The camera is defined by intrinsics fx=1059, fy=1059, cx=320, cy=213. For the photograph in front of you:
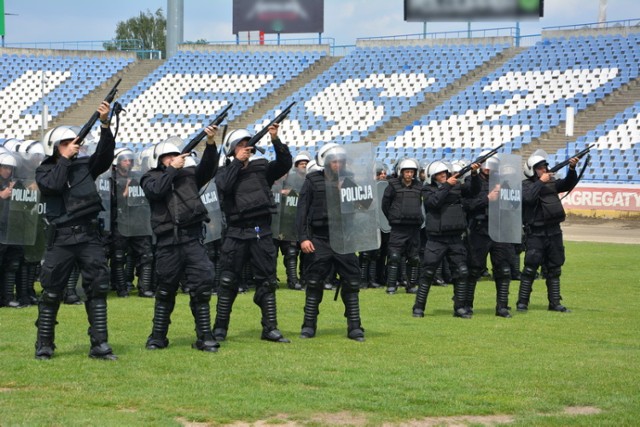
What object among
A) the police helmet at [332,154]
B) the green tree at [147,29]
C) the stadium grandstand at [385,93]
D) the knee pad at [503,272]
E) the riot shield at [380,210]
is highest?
the green tree at [147,29]

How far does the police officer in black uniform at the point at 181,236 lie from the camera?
30.3ft

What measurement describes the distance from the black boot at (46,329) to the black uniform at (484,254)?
17.7 feet

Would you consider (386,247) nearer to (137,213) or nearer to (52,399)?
(137,213)

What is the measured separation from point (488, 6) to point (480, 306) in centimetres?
3001

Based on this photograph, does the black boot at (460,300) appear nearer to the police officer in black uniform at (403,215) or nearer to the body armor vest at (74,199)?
the police officer in black uniform at (403,215)

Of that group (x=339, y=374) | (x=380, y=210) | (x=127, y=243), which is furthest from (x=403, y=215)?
(x=339, y=374)

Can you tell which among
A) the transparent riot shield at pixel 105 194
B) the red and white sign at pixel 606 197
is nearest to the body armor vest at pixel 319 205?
the transparent riot shield at pixel 105 194

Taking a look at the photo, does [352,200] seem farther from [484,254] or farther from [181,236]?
[484,254]

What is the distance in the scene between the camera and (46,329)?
886 cm

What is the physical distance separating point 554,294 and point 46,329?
6.68 metres

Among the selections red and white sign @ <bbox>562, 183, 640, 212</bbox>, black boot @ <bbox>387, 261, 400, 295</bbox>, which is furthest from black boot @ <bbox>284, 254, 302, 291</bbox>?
red and white sign @ <bbox>562, 183, 640, 212</bbox>

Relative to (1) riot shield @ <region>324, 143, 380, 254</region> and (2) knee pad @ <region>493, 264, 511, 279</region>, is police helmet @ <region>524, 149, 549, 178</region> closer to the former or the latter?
→ (2) knee pad @ <region>493, 264, 511, 279</region>

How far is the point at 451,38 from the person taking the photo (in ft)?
141

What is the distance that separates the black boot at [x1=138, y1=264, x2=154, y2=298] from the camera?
14.4m
